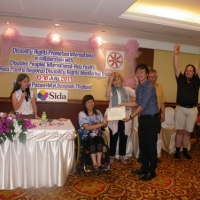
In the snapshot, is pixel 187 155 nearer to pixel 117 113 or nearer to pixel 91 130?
pixel 117 113

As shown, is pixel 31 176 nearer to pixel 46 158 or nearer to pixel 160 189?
pixel 46 158

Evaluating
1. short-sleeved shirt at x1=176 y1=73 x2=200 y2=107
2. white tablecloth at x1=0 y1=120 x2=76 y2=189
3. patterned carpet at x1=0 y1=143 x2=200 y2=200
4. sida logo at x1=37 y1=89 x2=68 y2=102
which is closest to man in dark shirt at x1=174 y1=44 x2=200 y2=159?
short-sleeved shirt at x1=176 y1=73 x2=200 y2=107

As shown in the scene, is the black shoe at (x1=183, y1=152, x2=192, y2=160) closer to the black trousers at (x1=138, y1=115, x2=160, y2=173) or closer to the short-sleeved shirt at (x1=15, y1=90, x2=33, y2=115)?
the black trousers at (x1=138, y1=115, x2=160, y2=173)

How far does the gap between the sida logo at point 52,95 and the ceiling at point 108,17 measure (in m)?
1.34

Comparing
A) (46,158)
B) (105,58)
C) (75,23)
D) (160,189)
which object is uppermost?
(75,23)

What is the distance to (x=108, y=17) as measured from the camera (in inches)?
142

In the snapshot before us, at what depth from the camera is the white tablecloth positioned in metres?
2.54

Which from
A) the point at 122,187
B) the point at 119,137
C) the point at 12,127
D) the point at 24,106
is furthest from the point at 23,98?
the point at 122,187

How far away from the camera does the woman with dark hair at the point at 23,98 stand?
3.20m

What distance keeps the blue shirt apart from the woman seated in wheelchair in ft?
1.93

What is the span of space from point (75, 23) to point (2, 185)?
2.93m

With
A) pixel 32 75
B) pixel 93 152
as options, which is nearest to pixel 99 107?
pixel 32 75

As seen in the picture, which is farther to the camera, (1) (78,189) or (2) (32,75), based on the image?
(2) (32,75)

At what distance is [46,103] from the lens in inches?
186
